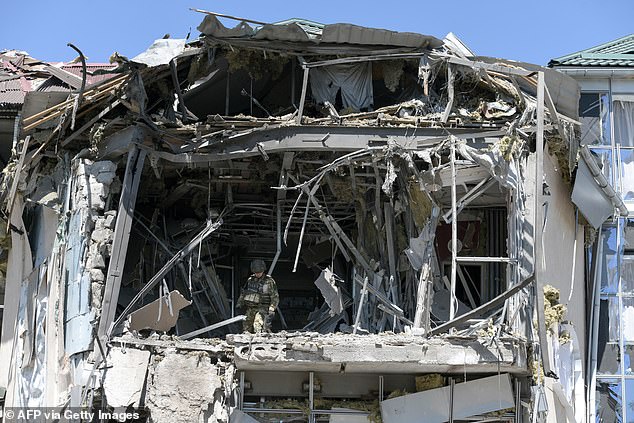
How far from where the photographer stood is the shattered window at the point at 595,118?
23734 mm

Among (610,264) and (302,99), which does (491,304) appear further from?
→ (610,264)

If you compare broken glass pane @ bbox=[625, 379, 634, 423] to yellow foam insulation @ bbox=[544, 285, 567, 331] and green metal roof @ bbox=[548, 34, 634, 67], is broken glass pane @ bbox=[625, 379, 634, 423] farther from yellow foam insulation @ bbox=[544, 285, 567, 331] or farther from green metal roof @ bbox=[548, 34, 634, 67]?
green metal roof @ bbox=[548, 34, 634, 67]

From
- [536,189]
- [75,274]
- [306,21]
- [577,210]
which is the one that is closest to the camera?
[536,189]

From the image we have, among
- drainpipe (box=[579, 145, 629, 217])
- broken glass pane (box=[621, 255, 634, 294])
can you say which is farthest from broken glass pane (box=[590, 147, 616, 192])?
broken glass pane (box=[621, 255, 634, 294])

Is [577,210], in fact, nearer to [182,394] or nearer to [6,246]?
[182,394]

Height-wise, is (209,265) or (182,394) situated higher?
(209,265)

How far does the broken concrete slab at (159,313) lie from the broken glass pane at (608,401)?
699 centimetres

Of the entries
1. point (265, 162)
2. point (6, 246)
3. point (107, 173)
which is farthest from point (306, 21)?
point (6, 246)

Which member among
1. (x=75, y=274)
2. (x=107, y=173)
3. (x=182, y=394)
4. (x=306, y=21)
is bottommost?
(x=182, y=394)

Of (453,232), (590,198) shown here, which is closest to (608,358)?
(590,198)

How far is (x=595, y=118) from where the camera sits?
77.9ft

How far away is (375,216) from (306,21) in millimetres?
3862

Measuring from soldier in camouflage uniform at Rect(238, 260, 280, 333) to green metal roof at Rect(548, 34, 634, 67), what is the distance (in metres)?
6.33

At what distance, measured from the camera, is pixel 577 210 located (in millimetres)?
22562
